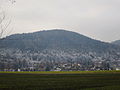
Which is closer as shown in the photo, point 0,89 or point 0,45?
point 0,45

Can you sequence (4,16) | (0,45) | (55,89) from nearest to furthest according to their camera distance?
1. (0,45)
2. (4,16)
3. (55,89)

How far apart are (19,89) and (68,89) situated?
6675 millimetres

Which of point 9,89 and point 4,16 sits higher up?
point 4,16

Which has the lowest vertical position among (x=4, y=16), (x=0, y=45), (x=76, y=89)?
(x=76, y=89)

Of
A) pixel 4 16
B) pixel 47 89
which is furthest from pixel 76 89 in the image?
pixel 4 16

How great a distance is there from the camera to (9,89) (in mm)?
33688

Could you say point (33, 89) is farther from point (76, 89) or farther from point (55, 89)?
point (76, 89)

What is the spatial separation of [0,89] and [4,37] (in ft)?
24.6

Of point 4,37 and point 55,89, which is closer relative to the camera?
point 4,37

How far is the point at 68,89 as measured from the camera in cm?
3441

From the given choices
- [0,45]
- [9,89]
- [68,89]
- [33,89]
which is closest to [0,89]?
[9,89]

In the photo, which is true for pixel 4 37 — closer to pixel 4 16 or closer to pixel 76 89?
pixel 4 16

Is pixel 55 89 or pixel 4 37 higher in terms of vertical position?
pixel 4 37

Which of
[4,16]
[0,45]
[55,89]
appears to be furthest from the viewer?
[55,89]
